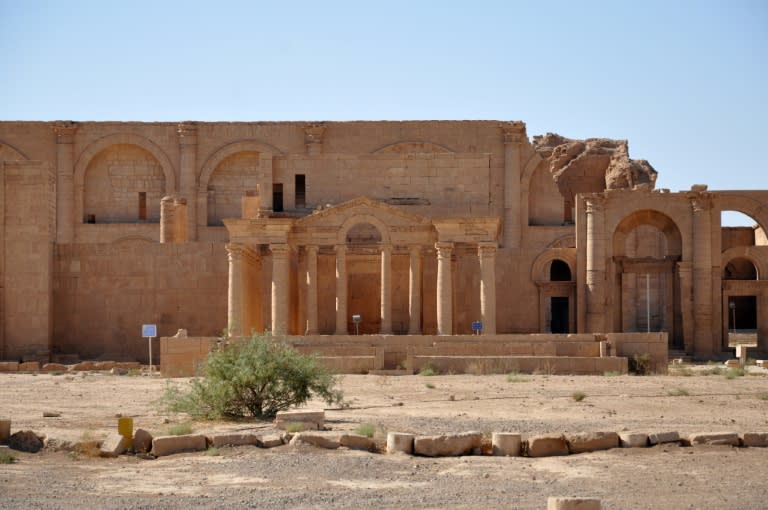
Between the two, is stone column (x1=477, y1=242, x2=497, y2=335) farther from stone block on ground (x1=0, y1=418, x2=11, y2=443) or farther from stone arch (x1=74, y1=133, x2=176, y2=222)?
stone block on ground (x1=0, y1=418, x2=11, y2=443)

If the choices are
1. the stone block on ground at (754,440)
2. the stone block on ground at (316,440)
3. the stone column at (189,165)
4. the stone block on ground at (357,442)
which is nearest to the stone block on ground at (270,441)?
the stone block on ground at (316,440)

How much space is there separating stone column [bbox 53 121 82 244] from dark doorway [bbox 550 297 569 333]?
23209 mm

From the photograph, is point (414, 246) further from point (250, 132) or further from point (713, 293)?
point (250, 132)

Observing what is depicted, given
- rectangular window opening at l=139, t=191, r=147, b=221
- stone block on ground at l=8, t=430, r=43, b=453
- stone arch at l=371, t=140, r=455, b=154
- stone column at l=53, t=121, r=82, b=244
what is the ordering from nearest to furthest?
stone block on ground at l=8, t=430, r=43, b=453
stone arch at l=371, t=140, r=455, b=154
stone column at l=53, t=121, r=82, b=244
rectangular window opening at l=139, t=191, r=147, b=221

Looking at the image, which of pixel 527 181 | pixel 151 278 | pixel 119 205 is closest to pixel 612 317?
pixel 527 181

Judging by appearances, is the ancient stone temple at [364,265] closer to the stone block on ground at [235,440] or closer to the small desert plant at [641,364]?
the small desert plant at [641,364]

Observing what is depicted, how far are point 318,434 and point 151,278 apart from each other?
25646mm

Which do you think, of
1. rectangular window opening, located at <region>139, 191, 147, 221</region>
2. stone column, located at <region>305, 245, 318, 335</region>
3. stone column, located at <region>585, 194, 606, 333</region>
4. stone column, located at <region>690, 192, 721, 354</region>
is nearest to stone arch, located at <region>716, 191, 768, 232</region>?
stone column, located at <region>690, 192, 721, 354</region>

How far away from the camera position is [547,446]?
15.0 meters

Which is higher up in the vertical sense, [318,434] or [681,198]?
[681,198]

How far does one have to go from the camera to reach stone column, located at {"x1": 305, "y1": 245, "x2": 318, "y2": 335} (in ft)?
121

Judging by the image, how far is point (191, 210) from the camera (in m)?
53.3

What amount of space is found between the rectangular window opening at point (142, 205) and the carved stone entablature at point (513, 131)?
58.7 ft

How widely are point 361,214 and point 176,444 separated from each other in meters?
21.8
